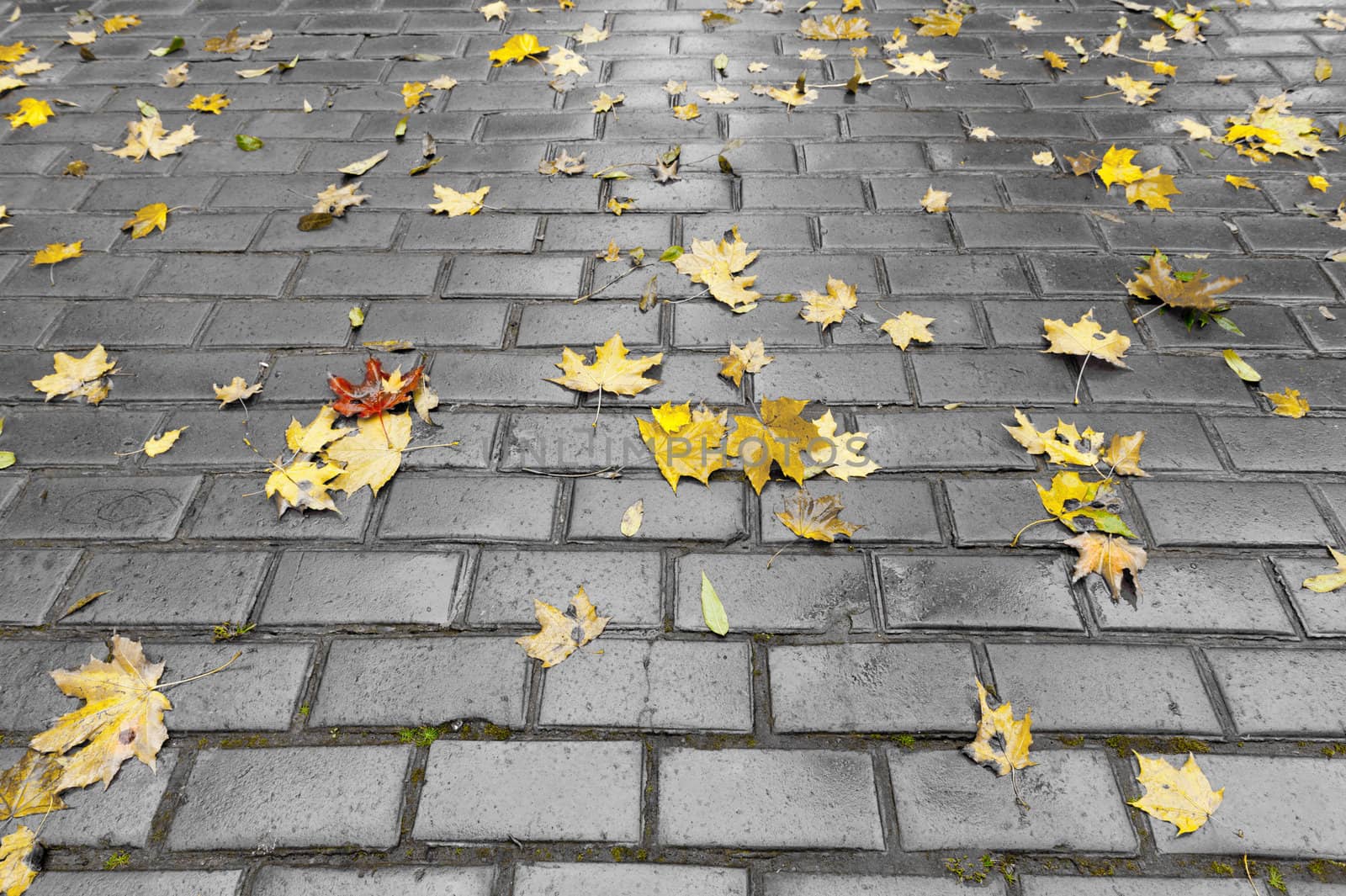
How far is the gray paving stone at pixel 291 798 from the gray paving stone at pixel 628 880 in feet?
0.82

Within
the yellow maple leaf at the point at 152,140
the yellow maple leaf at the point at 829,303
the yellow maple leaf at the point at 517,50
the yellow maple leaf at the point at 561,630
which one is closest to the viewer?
the yellow maple leaf at the point at 561,630

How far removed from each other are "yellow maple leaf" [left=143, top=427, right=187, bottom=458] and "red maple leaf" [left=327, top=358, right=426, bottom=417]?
361 millimetres

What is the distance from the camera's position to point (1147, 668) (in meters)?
1.43

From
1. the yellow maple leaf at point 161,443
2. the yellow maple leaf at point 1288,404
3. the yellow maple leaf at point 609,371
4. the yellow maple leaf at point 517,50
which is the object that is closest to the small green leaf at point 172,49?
the yellow maple leaf at point 517,50

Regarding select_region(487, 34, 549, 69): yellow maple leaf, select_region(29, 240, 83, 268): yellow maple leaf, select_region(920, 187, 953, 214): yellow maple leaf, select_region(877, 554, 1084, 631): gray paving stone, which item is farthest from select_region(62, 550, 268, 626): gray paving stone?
select_region(487, 34, 549, 69): yellow maple leaf

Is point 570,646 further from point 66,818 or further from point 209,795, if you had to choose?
point 66,818

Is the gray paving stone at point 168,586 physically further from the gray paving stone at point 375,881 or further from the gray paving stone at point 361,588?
the gray paving stone at point 375,881

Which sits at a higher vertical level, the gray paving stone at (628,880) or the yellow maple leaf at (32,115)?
the yellow maple leaf at (32,115)

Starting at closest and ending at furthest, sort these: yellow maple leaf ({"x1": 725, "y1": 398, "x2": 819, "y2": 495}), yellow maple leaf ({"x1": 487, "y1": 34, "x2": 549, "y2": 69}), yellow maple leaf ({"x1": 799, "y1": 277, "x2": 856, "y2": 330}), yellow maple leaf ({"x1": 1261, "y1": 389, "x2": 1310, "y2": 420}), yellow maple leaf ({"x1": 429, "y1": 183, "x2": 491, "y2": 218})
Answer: yellow maple leaf ({"x1": 725, "y1": 398, "x2": 819, "y2": 495}), yellow maple leaf ({"x1": 1261, "y1": 389, "x2": 1310, "y2": 420}), yellow maple leaf ({"x1": 799, "y1": 277, "x2": 856, "y2": 330}), yellow maple leaf ({"x1": 429, "y1": 183, "x2": 491, "y2": 218}), yellow maple leaf ({"x1": 487, "y1": 34, "x2": 549, "y2": 69})

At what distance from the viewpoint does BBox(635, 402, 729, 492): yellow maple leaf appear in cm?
173

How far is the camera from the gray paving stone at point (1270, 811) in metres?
1.24

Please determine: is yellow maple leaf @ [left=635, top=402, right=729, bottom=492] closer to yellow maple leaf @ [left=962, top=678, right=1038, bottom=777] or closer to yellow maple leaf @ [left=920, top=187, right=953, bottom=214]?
yellow maple leaf @ [left=962, top=678, right=1038, bottom=777]

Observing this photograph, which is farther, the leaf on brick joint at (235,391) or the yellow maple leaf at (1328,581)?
the leaf on brick joint at (235,391)

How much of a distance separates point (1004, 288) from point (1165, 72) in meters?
1.50
